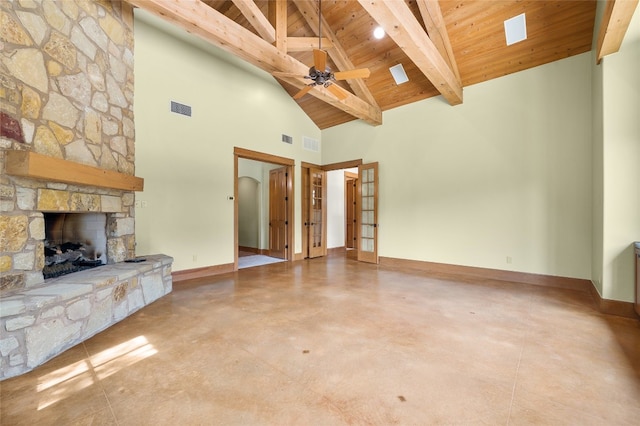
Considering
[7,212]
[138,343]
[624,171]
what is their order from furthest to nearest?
[624,171], [138,343], [7,212]

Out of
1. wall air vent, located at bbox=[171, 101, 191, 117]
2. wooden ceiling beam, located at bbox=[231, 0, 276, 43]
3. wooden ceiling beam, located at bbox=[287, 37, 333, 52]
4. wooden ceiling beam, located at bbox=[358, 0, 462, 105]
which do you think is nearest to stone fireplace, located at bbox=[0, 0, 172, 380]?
wall air vent, located at bbox=[171, 101, 191, 117]

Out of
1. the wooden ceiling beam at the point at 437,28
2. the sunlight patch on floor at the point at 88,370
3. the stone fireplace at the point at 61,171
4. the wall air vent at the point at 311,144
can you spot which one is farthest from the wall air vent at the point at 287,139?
the sunlight patch on floor at the point at 88,370

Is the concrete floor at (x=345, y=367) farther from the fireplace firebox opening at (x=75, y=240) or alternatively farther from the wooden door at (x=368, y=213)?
the wooden door at (x=368, y=213)

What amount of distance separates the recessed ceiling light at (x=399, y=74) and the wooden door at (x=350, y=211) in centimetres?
363

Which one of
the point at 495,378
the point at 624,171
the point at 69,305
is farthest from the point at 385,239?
the point at 69,305

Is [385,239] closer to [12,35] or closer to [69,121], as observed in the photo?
[69,121]

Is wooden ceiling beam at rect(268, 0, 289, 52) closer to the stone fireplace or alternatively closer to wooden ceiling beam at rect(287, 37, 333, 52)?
wooden ceiling beam at rect(287, 37, 333, 52)

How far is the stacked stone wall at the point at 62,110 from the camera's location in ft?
7.88

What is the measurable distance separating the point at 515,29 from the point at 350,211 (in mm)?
6033

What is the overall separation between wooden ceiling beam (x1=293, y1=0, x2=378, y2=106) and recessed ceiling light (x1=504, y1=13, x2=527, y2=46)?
8.23ft

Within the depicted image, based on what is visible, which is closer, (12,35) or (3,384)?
(3,384)

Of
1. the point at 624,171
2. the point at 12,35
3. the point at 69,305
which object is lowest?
the point at 69,305

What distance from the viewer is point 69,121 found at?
299 cm

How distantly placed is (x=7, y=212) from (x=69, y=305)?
3.08ft
